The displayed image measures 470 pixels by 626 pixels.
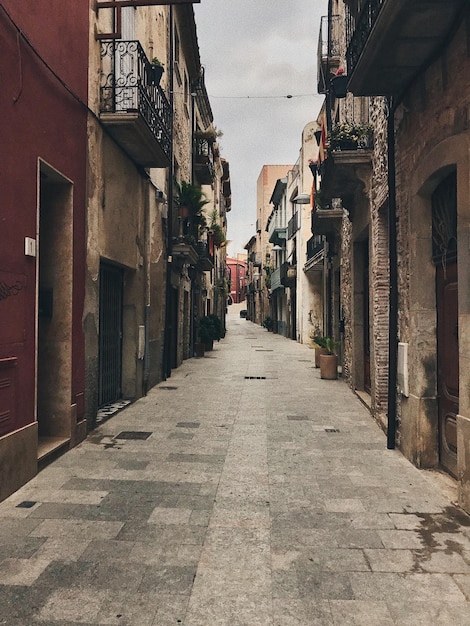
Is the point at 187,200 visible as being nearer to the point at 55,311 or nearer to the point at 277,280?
the point at 55,311

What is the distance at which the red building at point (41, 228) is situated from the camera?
4.75 m

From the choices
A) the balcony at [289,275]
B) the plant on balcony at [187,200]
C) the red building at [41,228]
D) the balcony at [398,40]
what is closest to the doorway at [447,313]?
the balcony at [398,40]

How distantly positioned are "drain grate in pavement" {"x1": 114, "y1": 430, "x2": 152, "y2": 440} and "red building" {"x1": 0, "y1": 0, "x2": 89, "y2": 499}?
59 cm

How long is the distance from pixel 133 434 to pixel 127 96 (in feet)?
18.0

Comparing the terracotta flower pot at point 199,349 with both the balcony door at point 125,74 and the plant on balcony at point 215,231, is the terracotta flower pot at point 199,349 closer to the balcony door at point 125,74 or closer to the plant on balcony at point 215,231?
the plant on balcony at point 215,231

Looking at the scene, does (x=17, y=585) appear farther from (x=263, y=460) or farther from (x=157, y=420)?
(x=157, y=420)

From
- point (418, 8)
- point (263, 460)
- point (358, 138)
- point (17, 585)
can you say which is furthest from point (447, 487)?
point (358, 138)

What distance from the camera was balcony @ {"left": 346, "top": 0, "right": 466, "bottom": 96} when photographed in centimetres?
455

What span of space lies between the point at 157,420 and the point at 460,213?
555cm

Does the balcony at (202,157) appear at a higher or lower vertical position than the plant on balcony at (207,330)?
higher

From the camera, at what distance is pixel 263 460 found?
5781mm

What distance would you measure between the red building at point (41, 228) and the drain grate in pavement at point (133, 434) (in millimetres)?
587

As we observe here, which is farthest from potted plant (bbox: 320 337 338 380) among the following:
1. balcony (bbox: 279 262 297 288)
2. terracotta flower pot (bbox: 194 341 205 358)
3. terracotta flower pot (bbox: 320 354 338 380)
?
balcony (bbox: 279 262 297 288)

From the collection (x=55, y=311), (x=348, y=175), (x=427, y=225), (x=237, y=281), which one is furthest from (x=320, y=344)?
(x=237, y=281)
